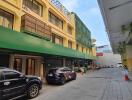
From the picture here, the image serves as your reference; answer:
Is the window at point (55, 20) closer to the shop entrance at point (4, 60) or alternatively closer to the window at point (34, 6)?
the window at point (34, 6)

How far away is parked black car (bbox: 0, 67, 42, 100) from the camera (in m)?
8.57

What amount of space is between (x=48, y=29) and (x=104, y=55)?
5658 centimetres

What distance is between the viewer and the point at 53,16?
959 inches

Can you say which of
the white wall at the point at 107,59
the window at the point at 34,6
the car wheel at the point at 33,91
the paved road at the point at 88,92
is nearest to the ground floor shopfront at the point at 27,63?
the paved road at the point at 88,92

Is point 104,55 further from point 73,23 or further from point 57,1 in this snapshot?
point 57,1

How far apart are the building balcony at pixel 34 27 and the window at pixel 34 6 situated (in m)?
1.73

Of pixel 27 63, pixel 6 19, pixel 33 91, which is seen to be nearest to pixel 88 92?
pixel 33 91

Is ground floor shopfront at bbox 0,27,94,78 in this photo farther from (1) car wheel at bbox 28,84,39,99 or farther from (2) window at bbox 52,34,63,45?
(1) car wheel at bbox 28,84,39,99

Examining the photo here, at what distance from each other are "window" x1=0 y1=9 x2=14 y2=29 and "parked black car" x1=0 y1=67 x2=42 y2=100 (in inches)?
249

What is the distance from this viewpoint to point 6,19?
14758 mm

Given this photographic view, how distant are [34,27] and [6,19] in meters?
2.98

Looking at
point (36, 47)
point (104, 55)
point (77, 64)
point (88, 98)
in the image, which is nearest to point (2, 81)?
point (88, 98)

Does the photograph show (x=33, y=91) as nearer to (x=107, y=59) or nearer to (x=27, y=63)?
(x=27, y=63)

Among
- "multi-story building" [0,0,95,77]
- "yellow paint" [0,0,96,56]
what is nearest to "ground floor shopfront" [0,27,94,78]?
"multi-story building" [0,0,95,77]
